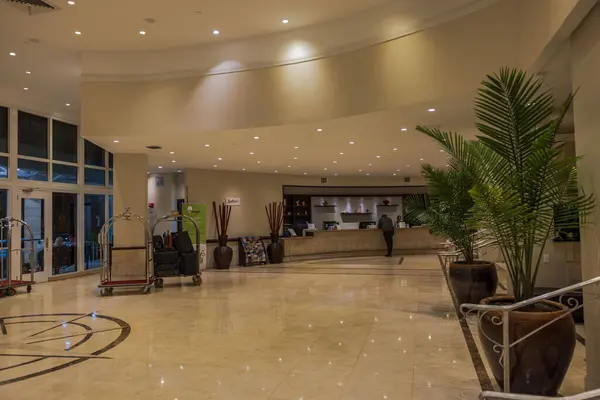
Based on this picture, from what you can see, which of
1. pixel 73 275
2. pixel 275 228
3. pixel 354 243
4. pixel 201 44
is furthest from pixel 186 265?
pixel 354 243

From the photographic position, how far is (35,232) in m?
11.5

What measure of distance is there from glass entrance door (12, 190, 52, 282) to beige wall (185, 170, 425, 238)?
4029 millimetres

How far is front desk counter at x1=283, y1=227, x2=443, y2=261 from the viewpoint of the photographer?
15195 millimetres

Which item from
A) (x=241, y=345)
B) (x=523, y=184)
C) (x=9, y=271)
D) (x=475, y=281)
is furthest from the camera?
(x=9, y=271)

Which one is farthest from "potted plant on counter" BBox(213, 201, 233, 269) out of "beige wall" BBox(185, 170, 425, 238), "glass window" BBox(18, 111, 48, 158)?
"glass window" BBox(18, 111, 48, 158)

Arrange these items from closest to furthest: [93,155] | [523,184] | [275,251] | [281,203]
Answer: [523,184] → [93,155] → [275,251] → [281,203]

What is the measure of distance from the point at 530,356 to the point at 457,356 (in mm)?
1498

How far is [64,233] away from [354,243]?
946cm

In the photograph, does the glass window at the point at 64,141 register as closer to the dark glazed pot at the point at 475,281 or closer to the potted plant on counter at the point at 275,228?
the potted plant on counter at the point at 275,228

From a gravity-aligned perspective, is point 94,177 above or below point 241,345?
above

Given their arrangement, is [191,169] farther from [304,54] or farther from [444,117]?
[444,117]

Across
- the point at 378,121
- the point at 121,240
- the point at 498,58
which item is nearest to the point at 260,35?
the point at 378,121

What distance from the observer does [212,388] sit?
154 inches

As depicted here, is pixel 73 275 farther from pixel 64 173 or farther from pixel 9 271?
pixel 9 271
